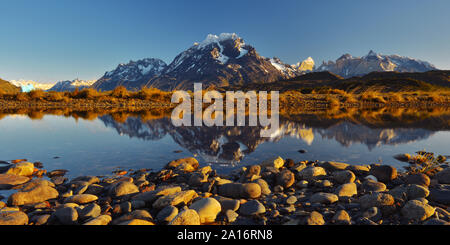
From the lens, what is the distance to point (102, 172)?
236 inches

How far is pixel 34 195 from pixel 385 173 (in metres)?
7.59

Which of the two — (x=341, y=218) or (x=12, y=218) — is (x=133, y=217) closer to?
(x=12, y=218)

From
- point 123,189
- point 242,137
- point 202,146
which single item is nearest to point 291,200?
point 123,189

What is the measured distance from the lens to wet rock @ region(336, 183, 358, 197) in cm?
430

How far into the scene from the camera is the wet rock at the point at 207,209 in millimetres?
3537

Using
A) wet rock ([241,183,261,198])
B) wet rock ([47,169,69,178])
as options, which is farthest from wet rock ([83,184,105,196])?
wet rock ([241,183,261,198])

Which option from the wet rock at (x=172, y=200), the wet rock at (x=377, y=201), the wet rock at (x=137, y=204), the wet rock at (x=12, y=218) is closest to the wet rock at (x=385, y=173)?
the wet rock at (x=377, y=201)

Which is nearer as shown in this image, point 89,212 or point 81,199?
point 89,212

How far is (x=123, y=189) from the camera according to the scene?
14.8 feet

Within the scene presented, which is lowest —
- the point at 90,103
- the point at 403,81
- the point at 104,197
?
the point at 104,197

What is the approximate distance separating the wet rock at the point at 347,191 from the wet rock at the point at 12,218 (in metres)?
5.39

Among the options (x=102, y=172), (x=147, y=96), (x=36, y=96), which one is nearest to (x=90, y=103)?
(x=147, y=96)
